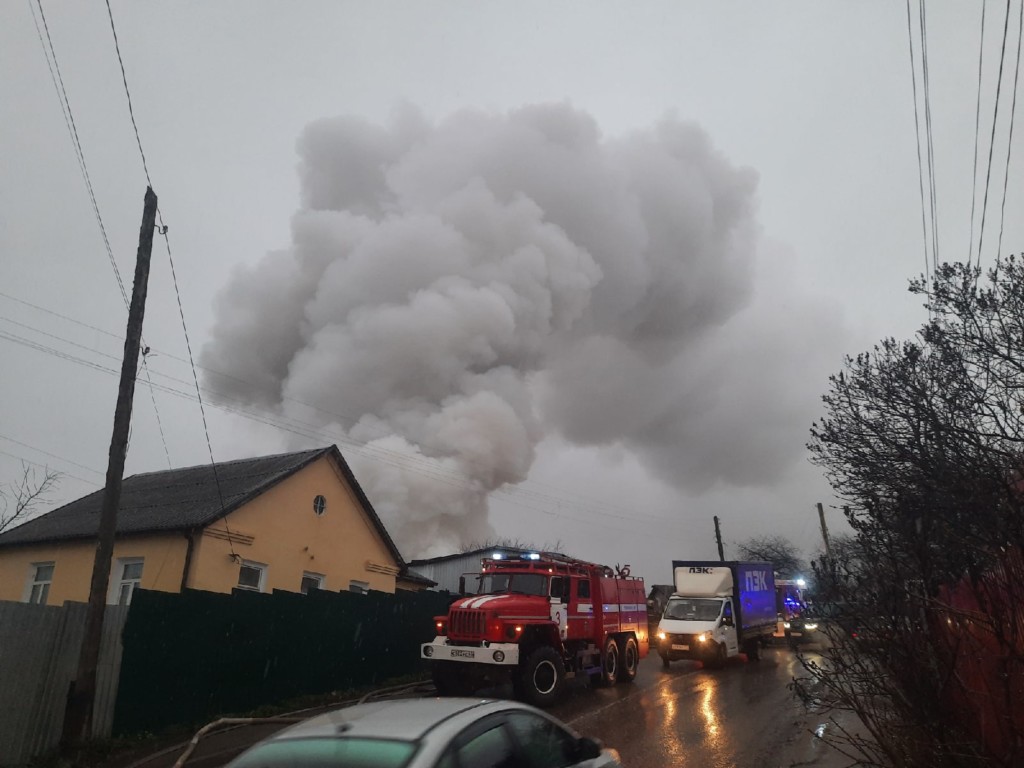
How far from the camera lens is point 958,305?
28.6 feet

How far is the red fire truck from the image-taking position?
1110 centimetres

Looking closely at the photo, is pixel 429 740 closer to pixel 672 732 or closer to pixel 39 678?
pixel 672 732

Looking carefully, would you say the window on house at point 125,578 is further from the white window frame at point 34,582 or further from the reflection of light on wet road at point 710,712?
the reflection of light on wet road at point 710,712

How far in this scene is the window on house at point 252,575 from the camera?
52.1 feet

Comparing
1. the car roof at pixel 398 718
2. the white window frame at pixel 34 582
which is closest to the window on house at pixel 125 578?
the white window frame at pixel 34 582

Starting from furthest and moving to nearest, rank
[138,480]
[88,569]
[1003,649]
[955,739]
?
[138,480] → [88,569] → [955,739] → [1003,649]

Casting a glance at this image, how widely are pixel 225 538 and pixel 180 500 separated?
10.7 feet

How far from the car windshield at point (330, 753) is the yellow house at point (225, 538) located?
40.2 feet

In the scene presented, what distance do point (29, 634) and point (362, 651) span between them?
6569mm

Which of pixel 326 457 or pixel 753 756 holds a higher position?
pixel 326 457

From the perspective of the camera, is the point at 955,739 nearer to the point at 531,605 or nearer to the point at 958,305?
the point at 958,305

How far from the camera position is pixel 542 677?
1130 cm

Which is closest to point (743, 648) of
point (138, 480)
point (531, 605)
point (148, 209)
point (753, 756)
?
point (531, 605)

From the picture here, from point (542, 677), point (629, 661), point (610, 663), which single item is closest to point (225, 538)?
point (542, 677)
